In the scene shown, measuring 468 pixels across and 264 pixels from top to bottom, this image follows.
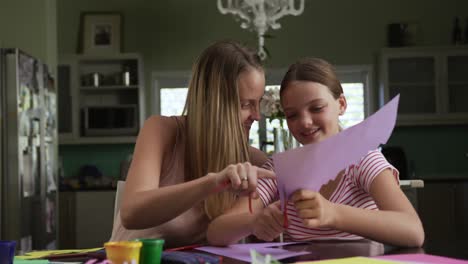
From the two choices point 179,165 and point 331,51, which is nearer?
point 179,165

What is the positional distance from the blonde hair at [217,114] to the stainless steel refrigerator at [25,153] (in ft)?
8.64

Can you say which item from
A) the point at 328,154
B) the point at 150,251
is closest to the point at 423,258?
the point at 328,154

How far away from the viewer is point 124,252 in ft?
3.38

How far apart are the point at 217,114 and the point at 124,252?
2.11ft

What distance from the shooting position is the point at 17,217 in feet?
13.5

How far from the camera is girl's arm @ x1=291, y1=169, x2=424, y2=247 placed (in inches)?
52.2

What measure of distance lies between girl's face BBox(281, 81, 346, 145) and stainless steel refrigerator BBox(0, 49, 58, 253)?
2.81 meters

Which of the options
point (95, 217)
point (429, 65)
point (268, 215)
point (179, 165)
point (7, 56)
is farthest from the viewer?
point (429, 65)

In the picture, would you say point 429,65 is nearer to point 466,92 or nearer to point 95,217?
point 466,92

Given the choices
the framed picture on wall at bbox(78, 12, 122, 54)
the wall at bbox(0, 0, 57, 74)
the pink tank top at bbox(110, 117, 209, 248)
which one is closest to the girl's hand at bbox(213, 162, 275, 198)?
the pink tank top at bbox(110, 117, 209, 248)

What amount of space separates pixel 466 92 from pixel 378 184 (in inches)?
205

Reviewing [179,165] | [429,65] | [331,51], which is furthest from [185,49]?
[179,165]

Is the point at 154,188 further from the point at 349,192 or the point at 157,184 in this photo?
the point at 349,192

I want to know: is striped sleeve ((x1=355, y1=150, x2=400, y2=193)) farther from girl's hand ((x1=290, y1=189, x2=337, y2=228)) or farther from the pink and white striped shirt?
girl's hand ((x1=290, y1=189, x2=337, y2=228))
